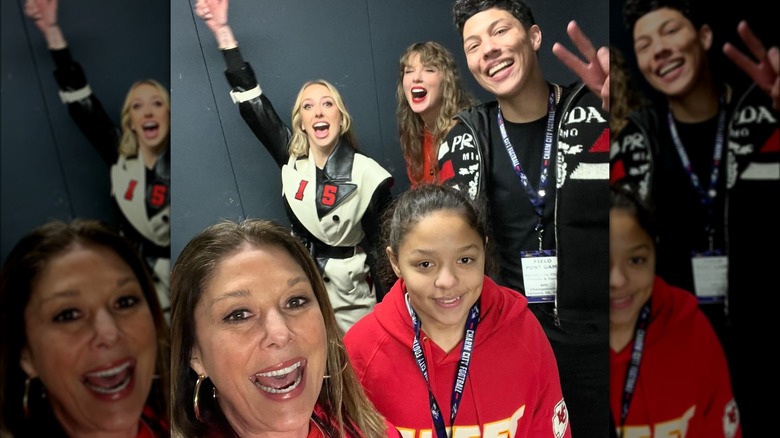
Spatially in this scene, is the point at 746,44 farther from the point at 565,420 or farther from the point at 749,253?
the point at 565,420

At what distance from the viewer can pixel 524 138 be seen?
6.82 feet

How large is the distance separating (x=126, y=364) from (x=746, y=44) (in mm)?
2169

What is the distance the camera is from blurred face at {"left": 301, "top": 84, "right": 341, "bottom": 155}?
6.36ft

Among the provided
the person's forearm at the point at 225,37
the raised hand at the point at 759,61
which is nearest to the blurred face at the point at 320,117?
the person's forearm at the point at 225,37

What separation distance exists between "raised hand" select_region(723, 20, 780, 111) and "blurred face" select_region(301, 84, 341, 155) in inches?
54.2

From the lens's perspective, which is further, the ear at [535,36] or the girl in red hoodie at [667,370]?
the girl in red hoodie at [667,370]

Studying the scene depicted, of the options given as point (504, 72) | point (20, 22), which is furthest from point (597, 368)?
point (20, 22)

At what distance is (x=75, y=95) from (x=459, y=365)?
→ 125cm

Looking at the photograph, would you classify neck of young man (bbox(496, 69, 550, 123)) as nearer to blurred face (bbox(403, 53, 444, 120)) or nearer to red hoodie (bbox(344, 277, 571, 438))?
blurred face (bbox(403, 53, 444, 120))

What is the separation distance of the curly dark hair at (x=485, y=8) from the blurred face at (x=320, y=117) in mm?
426

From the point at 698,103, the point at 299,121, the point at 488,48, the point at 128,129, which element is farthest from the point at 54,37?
the point at 698,103

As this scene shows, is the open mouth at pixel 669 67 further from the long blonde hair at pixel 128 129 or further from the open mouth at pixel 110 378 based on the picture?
the open mouth at pixel 110 378

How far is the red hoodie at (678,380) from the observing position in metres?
2.43

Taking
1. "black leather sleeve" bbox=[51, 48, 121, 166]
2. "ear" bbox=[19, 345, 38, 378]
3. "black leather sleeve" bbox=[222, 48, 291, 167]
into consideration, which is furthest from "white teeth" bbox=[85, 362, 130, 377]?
"black leather sleeve" bbox=[222, 48, 291, 167]
